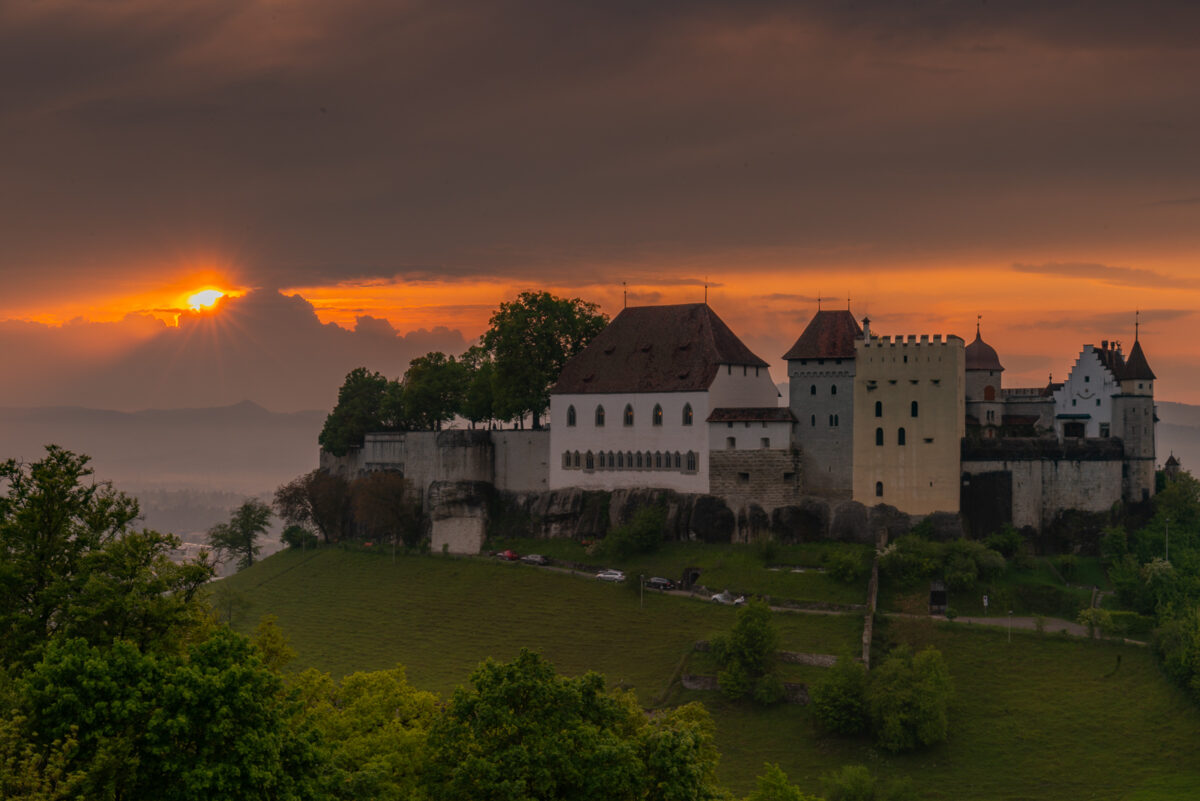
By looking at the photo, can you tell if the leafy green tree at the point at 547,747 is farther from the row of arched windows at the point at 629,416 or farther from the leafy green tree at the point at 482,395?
the leafy green tree at the point at 482,395

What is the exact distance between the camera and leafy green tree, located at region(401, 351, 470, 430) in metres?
98.8

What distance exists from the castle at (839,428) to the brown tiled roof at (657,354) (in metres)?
0.09

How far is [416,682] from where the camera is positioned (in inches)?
2520

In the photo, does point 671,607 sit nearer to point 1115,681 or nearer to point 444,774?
point 1115,681

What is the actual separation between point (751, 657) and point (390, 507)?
36.1 metres

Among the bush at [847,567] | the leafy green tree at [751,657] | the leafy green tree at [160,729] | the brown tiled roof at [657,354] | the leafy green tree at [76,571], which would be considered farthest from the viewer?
the brown tiled roof at [657,354]

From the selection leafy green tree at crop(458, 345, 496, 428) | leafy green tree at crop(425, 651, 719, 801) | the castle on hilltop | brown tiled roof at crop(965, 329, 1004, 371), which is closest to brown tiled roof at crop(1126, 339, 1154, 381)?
the castle on hilltop

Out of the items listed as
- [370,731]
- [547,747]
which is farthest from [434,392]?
[547,747]

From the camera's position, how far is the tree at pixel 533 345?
90938mm

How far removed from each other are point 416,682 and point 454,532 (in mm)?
25837

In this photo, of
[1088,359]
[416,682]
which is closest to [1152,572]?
[1088,359]

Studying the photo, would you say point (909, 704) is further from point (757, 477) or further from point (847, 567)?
point (757, 477)

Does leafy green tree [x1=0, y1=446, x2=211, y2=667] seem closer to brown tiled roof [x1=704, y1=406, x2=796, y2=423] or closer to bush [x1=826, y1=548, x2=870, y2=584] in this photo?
bush [x1=826, y1=548, x2=870, y2=584]

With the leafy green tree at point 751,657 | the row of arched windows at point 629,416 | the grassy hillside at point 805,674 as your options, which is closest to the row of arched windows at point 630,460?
the row of arched windows at point 629,416
